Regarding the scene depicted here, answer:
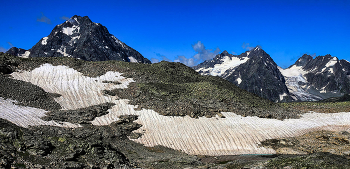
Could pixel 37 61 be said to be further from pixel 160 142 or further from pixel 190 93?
pixel 160 142

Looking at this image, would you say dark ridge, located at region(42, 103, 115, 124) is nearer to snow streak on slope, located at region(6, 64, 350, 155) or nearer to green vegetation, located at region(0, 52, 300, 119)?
snow streak on slope, located at region(6, 64, 350, 155)

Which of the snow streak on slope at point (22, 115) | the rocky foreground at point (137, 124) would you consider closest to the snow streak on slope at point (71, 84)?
the rocky foreground at point (137, 124)

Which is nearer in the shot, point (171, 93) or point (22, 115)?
point (22, 115)

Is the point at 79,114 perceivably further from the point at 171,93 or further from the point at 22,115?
the point at 171,93

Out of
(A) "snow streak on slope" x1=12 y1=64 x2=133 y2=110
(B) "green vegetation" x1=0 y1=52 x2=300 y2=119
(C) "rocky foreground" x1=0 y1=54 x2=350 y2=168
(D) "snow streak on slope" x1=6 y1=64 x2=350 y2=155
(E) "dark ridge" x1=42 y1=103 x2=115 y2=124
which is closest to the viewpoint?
(C) "rocky foreground" x1=0 y1=54 x2=350 y2=168

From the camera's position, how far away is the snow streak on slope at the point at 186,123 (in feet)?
121

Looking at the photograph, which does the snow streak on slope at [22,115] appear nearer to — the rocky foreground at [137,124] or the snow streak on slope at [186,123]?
the rocky foreground at [137,124]

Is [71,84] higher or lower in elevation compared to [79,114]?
higher

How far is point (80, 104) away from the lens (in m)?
45.4

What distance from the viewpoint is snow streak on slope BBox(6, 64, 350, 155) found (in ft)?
121

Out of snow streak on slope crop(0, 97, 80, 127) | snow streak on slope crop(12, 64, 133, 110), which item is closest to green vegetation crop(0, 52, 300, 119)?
snow streak on slope crop(12, 64, 133, 110)

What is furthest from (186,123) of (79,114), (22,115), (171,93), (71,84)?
(71,84)

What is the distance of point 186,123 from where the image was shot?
42.4m

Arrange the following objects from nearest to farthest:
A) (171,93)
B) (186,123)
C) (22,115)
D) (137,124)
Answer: (22,115), (137,124), (186,123), (171,93)
